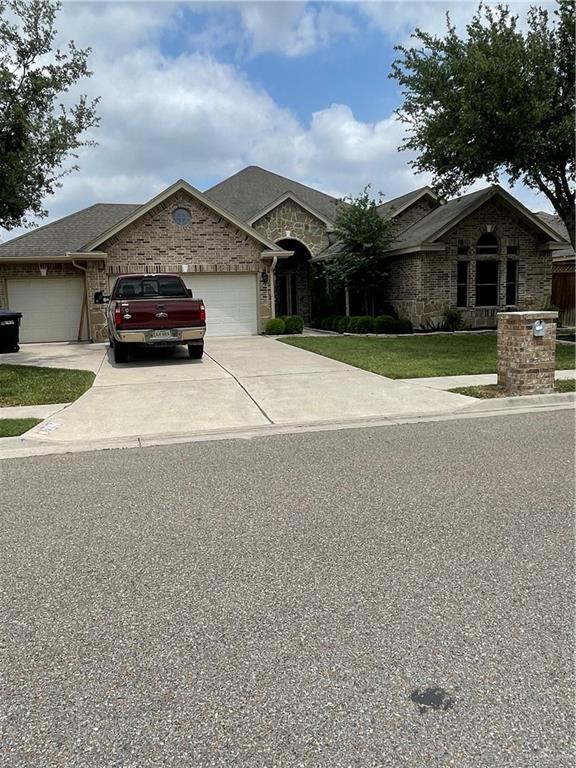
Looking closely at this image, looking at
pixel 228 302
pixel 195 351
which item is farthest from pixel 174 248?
pixel 195 351

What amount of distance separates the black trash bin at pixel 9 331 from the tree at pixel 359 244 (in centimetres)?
1144

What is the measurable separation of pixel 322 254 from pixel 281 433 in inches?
766

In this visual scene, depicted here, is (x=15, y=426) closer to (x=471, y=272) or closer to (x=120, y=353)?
(x=120, y=353)

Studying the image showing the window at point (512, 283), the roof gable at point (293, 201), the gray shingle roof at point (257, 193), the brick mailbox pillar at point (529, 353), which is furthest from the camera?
the gray shingle roof at point (257, 193)

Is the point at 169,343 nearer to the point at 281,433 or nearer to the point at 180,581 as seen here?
the point at 281,433

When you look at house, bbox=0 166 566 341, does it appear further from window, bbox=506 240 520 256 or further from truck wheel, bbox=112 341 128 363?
truck wheel, bbox=112 341 128 363

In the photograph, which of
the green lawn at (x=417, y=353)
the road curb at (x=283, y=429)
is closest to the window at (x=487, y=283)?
the green lawn at (x=417, y=353)

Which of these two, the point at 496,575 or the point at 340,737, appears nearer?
the point at 340,737

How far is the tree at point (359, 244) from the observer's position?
22625 millimetres

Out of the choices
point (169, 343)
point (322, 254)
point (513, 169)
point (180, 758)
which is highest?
point (513, 169)

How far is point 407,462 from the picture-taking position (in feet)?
20.0

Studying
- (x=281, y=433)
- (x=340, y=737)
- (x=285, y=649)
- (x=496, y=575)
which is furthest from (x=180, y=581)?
(x=281, y=433)

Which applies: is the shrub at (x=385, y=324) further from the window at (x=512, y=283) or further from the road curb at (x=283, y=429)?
the road curb at (x=283, y=429)

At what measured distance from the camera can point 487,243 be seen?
2250 cm
